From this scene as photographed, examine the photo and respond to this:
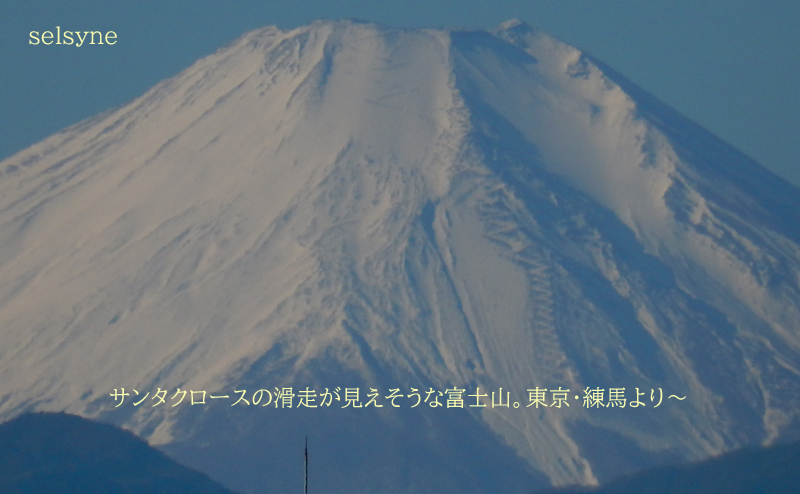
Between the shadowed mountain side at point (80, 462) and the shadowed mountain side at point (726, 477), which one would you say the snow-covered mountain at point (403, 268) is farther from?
the shadowed mountain side at point (80, 462)

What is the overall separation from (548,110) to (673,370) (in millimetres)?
19354

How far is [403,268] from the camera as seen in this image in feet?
228

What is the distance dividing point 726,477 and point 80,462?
1768 cm

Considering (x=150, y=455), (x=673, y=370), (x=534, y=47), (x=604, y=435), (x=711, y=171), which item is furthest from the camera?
(x=534, y=47)

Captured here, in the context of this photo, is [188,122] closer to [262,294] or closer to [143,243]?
[143,243]

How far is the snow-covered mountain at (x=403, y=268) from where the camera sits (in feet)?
203

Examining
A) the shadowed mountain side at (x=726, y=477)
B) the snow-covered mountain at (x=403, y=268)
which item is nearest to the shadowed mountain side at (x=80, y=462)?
the shadowed mountain side at (x=726, y=477)

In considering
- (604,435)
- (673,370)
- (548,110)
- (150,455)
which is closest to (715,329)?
(673,370)

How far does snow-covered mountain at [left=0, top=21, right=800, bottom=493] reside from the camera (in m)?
61.8

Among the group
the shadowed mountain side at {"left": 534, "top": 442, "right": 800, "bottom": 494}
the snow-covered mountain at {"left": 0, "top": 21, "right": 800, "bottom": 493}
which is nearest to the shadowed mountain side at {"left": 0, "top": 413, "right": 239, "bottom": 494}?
the shadowed mountain side at {"left": 534, "top": 442, "right": 800, "bottom": 494}

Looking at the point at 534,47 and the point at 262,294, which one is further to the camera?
the point at 534,47

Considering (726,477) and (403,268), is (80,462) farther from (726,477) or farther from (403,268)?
(403,268)

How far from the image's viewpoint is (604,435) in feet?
201

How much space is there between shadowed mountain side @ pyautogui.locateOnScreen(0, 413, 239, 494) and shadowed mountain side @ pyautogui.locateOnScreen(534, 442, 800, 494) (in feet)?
43.2
